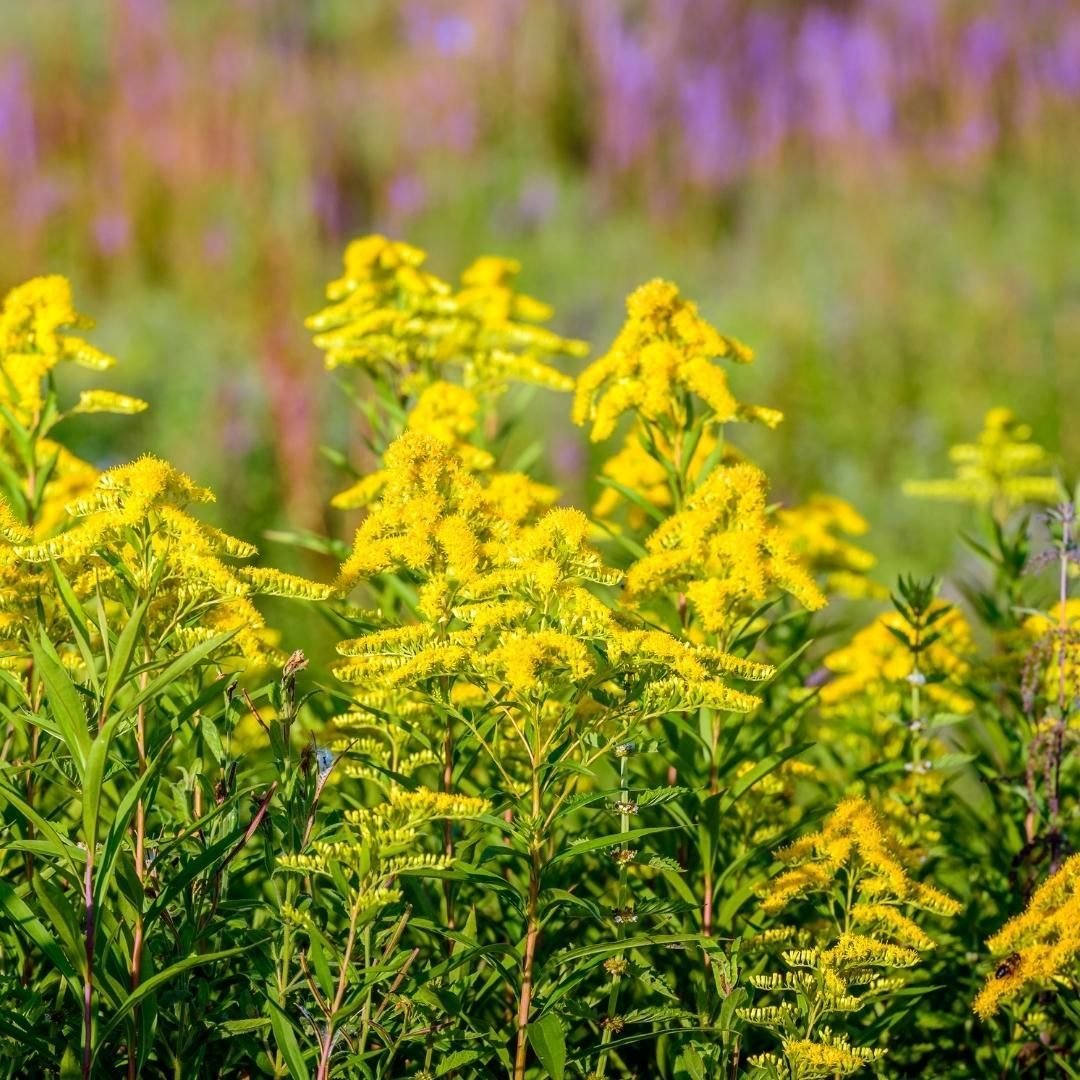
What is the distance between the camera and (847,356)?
10.1 m

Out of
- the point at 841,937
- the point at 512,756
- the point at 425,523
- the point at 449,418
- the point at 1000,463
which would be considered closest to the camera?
the point at 841,937

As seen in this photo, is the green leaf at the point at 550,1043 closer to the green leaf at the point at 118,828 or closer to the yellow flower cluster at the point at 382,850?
the yellow flower cluster at the point at 382,850

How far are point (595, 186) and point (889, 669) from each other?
856cm

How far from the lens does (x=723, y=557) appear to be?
2787 millimetres

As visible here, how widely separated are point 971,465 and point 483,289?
5.04ft

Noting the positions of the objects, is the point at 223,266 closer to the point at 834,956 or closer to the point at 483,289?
the point at 483,289

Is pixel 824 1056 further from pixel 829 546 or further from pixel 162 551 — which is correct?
pixel 829 546

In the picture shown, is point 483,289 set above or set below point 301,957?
above

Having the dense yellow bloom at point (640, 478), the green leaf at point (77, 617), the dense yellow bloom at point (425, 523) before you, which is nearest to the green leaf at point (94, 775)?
the green leaf at point (77, 617)

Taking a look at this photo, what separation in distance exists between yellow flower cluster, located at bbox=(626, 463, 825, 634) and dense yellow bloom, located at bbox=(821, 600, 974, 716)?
875mm

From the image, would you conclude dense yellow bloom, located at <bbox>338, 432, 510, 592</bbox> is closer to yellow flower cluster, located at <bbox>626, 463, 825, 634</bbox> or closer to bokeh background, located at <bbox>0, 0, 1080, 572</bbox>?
yellow flower cluster, located at <bbox>626, 463, 825, 634</bbox>

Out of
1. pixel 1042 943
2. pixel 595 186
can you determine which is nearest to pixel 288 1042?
pixel 1042 943

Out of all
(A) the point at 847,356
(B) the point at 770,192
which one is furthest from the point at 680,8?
(A) the point at 847,356

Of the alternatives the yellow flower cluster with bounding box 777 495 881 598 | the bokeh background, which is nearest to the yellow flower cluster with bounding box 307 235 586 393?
the yellow flower cluster with bounding box 777 495 881 598
